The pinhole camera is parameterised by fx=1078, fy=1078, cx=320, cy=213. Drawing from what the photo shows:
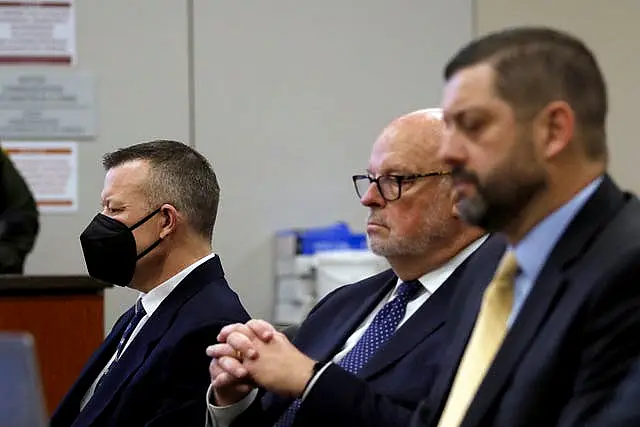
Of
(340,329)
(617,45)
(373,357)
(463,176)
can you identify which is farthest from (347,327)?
(617,45)

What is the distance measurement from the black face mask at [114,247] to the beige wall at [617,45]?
3.11 metres

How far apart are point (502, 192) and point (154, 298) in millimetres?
1155

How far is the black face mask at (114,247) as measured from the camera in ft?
7.60

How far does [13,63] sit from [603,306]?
3.76 metres

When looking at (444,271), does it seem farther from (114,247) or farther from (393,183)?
(114,247)

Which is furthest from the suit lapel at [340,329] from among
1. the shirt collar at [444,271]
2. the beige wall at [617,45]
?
the beige wall at [617,45]

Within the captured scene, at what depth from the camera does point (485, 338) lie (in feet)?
4.59

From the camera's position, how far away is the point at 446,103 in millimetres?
1381

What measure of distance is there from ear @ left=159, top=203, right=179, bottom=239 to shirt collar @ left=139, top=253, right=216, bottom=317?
9 cm

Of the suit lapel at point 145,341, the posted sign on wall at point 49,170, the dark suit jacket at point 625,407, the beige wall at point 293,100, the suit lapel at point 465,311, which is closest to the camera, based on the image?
the dark suit jacket at point 625,407

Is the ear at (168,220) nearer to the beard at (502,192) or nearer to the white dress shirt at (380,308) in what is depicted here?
the white dress shirt at (380,308)

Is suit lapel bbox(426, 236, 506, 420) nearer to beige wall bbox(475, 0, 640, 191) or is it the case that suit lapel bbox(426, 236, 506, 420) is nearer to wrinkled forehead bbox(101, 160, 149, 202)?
wrinkled forehead bbox(101, 160, 149, 202)

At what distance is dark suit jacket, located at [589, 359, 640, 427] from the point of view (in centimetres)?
119

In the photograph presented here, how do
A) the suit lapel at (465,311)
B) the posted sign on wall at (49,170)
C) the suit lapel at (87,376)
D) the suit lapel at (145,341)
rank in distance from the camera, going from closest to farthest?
1. the suit lapel at (465,311)
2. the suit lapel at (145,341)
3. the suit lapel at (87,376)
4. the posted sign on wall at (49,170)
